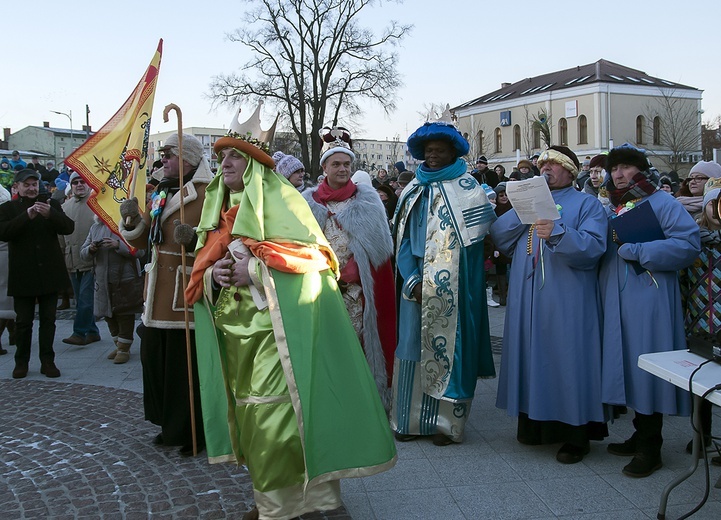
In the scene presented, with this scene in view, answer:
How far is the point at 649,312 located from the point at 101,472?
346 centimetres

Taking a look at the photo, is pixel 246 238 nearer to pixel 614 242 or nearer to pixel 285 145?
pixel 614 242

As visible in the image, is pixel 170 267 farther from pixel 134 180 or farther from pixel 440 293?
pixel 440 293

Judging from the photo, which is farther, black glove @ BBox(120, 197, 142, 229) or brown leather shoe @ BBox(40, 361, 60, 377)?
brown leather shoe @ BBox(40, 361, 60, 377)

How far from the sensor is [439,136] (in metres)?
4.59

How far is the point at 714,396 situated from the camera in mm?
2705

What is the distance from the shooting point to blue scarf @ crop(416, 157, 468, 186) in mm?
4641

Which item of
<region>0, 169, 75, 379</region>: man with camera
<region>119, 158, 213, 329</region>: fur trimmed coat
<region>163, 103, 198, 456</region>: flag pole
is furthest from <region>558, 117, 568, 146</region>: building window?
<region>163, 103, 198, 456</region>: flag pole

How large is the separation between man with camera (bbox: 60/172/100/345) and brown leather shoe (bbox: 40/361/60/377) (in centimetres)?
132

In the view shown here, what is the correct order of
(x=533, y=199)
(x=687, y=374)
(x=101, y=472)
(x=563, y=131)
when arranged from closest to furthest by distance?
(x=687, y=374) < (x=533, y=199) < (x=101, y=472) < (x=563, y=131)

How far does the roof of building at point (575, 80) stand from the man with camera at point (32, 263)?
171 ft

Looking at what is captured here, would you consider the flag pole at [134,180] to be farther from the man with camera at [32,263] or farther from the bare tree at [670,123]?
the bare tree at [670,123]

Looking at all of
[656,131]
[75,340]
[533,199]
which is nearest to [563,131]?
[656,131]

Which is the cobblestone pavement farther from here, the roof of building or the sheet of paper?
the roof of building

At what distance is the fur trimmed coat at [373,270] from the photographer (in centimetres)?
512
